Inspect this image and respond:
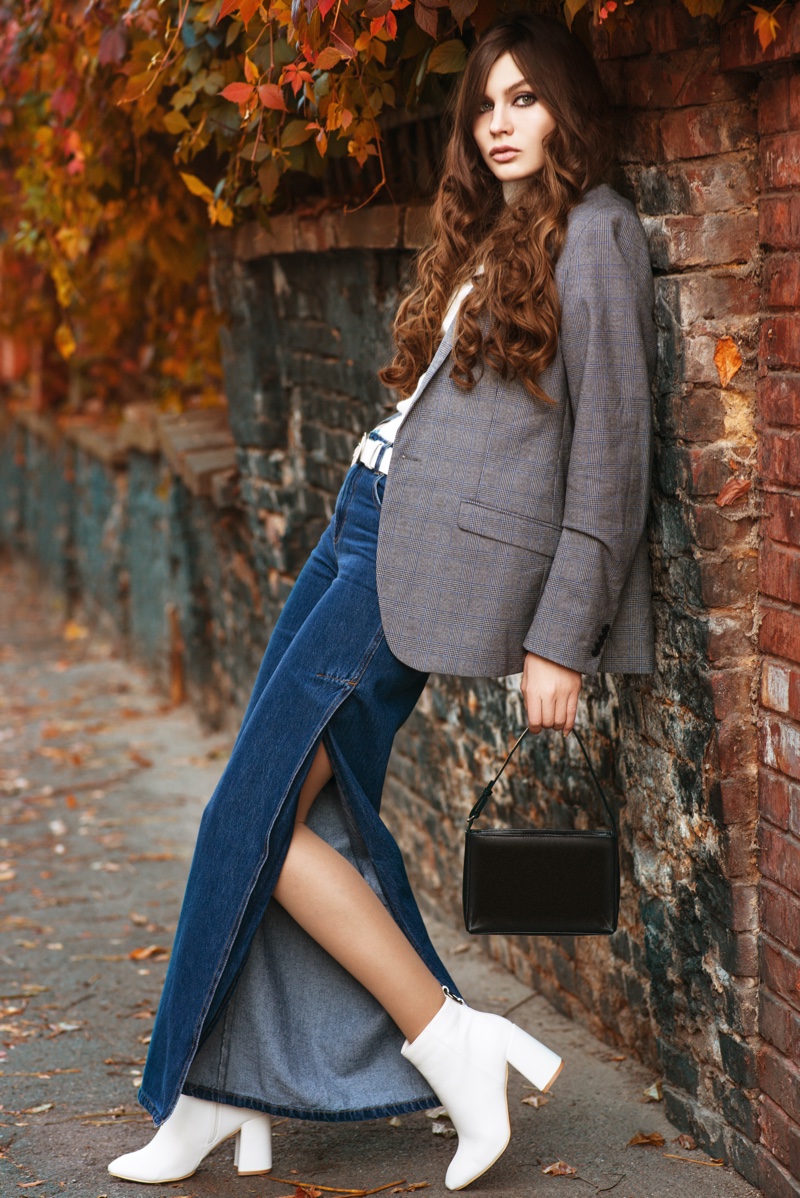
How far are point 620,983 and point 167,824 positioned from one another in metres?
2.55

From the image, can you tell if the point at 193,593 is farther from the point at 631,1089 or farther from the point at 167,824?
the point at 631,1089

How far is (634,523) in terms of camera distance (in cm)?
217

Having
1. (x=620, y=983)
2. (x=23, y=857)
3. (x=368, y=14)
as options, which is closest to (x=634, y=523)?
(x=368, y=14)

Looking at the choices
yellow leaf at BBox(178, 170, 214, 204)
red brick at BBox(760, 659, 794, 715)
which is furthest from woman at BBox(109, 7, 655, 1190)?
yellow leaf at BBox(178, 170, 214, 204)

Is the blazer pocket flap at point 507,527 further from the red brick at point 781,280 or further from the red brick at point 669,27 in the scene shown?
the red brick at point 669,27

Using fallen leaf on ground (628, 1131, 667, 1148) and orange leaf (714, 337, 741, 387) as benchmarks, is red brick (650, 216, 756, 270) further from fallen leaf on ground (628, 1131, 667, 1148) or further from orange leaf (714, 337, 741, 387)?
fallen leaf on ground (628, 1131, 667, 1148)

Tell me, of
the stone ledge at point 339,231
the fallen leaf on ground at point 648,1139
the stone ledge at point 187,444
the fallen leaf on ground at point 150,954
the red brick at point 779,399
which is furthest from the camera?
the stone ledge at point 187,444

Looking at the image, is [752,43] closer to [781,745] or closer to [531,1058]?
[781,745]

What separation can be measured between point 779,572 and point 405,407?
26.3 inches

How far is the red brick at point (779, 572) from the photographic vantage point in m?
2.12

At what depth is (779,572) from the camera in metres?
2.16

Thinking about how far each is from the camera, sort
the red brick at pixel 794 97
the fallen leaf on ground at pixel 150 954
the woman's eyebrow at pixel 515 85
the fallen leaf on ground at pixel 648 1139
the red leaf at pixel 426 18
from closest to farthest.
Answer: the red brick at pixel 794 97 → the woman's eyebrow at pixel 515 85 → the red leaf at pixel 426 18 → the fallen leaf on ground at pixel 648 1139 → the fallen leaf on ground at pixel 150 954

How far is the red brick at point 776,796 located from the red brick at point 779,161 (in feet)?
3.01

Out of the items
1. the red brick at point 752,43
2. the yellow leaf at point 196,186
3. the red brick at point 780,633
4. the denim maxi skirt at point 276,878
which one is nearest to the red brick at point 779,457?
the red brick at point 780,633
